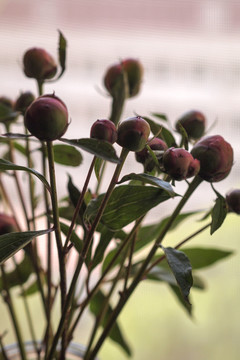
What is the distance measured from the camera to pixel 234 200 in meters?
0.35

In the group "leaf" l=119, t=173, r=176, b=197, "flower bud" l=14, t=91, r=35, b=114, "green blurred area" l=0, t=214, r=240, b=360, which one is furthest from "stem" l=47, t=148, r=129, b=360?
"green blurred area" l=0, t=214, r=240, b=360

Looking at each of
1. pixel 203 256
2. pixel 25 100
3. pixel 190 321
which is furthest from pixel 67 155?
pixel 190 321

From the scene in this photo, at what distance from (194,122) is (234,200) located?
7 cm

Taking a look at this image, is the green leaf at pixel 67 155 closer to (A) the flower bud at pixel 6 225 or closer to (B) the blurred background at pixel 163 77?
(A) the flower bud at pixel 6 225

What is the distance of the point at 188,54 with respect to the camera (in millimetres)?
816

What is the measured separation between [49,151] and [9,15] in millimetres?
607

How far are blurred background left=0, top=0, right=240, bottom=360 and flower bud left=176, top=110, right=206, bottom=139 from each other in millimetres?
416

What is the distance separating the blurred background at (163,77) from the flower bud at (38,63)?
427 millimetres

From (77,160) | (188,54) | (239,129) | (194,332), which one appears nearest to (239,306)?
(194,332)

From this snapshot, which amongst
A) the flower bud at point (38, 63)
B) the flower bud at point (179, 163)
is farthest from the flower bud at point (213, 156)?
the flower bud at point (38, 63)

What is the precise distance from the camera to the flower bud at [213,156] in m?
0.32

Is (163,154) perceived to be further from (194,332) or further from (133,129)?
(194,332)

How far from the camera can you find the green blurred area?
76 cm

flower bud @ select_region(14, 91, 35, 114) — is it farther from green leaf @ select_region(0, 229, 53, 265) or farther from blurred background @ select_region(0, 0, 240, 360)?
blurred background @ select_region(0, 0, 240, 360)
